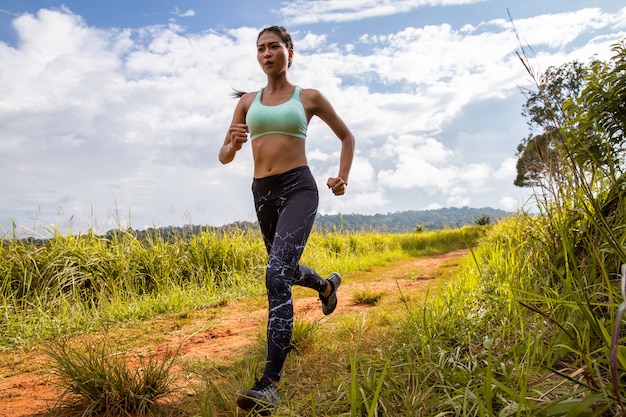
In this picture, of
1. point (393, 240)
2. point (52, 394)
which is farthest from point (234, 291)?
point (393, 240)

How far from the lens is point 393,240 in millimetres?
14500

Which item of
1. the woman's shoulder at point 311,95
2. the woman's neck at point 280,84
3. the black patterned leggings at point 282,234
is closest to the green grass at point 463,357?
the black patterned leggings at point 282,234

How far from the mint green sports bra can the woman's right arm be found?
0.10 metres

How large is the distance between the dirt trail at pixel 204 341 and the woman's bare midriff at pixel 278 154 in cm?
101

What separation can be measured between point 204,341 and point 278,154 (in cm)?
199

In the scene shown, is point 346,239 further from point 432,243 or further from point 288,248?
point 288,248

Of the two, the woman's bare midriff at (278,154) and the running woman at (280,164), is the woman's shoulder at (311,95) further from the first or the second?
the woman's bare midriff at (278,154)

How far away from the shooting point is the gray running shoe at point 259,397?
2244 millimetres

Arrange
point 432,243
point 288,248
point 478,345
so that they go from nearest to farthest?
point 478,345, point 288,248, point 432,243

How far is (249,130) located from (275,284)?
1.11m

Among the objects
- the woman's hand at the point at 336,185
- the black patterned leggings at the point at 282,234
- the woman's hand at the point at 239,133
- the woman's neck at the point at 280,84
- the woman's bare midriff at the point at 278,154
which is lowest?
the black patterned leggings at the point at 282,234

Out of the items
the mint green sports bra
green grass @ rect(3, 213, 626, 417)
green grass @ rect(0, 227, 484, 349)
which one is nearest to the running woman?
the mint green sports bra

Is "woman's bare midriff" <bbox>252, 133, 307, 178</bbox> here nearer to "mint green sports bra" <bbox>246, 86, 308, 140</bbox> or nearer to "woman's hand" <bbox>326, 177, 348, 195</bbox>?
"mint green sports bra" <bbox>246, 86, 308, 140</bbox>

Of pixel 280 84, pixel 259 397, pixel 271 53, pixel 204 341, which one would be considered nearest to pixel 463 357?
pixel 259 397
